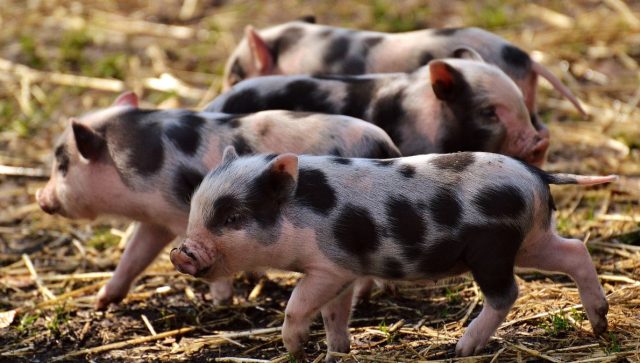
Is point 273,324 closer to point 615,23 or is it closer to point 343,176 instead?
point 343,176

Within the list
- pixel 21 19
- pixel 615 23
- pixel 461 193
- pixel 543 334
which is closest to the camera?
pixel 461 193

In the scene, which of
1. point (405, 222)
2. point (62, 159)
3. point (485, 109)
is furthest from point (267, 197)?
point (62, 159)

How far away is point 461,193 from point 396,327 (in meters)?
1.11

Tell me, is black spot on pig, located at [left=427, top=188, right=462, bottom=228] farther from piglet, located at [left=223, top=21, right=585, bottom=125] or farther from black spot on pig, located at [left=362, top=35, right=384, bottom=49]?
black spot on pig, located at [left=362, top=35, right=384, bottom=49]

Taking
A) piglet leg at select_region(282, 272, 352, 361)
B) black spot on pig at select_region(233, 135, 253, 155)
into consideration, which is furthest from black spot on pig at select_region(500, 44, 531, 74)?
piglet leg at select_region(282, 272, 352, 361)

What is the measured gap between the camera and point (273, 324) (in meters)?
5.92

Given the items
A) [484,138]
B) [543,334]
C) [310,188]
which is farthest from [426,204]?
[484,138]

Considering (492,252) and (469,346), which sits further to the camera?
(469,346)

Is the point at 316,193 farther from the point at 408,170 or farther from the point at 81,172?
the point at 81,172

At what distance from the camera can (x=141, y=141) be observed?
5.89m

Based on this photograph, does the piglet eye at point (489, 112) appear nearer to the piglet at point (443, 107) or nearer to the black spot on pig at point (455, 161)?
the piglet at point (443, 107)

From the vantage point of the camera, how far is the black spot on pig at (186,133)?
5.82 m

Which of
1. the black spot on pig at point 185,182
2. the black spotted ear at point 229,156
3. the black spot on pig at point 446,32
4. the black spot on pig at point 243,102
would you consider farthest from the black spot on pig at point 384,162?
the black spot on pig at point 446,32

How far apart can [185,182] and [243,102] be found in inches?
32.4
